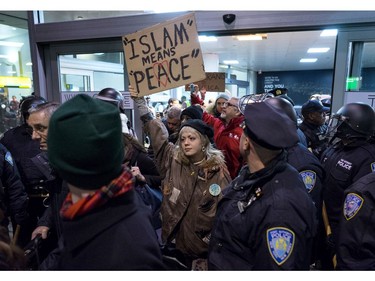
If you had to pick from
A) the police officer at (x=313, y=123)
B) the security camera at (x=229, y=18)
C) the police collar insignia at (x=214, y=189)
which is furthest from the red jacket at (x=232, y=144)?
the police officer at (x=313, y=123)

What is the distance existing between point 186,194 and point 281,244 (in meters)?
1.07

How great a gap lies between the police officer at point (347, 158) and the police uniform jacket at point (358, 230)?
0.89m

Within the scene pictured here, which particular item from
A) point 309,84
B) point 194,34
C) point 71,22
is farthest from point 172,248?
point 309,84

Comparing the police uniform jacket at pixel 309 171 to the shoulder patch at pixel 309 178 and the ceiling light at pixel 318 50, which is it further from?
the ceiling light at pixel 318 50

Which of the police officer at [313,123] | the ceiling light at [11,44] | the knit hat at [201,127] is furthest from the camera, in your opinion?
the ceiling light at [11,44]

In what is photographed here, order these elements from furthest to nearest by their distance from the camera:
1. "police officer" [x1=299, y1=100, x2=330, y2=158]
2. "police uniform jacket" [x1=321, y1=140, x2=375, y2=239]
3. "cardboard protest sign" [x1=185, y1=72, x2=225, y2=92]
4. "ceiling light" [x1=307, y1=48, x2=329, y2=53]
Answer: "ceiling light" [x1=307, y1=48, x2=329, y2=53]
"cardboard protest sign" [x1=185, y1=72, x2=225, y2=92]
"police officer" [x1=299, y1=100, x2=330, y2=158]
"police uniform jacket" [x1=321, y1=140, x2=375, y2=239]

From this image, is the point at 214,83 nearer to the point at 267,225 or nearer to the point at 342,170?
the point at 342,170

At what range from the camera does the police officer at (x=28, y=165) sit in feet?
10.2

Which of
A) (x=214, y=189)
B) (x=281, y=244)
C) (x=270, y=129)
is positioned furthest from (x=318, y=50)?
(x=281, y=244)

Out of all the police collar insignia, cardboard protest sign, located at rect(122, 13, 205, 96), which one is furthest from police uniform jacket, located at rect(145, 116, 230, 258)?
cardboard protest sign, located at rect(122, 13, 205, 96)

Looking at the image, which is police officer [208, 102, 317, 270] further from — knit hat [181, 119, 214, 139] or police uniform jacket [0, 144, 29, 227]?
police uniform jacket [0, 144, 29, 227]

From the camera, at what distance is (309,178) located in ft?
7.54

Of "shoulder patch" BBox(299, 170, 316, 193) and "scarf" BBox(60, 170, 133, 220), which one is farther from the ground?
"scarf" BBox(60, 170, 133, 220)

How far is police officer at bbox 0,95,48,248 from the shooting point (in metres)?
3.12
